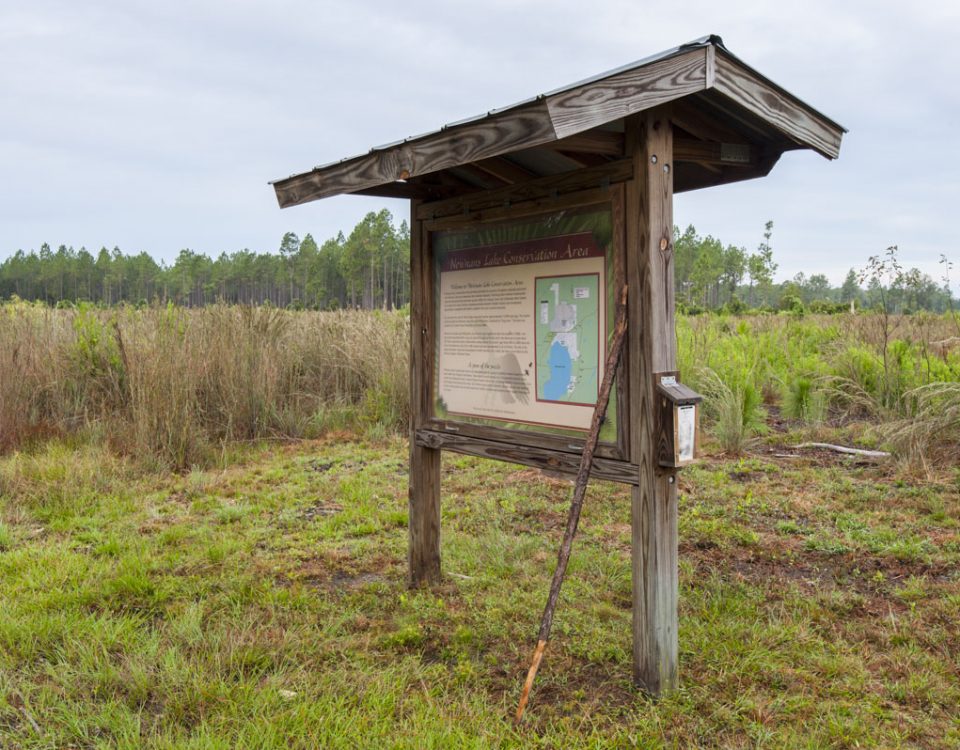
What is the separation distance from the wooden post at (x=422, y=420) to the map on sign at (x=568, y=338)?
84cm

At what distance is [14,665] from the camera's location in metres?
2.85

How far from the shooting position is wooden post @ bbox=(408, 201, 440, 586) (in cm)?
372

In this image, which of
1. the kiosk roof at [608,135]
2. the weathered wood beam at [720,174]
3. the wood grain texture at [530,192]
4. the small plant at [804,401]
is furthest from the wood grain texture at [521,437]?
the small plant at [804,401]

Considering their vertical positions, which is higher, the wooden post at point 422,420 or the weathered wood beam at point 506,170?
the weathered wood beam at point 506,170

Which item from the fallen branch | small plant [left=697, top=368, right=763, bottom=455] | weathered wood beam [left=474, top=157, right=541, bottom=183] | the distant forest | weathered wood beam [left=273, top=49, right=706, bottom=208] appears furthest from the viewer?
the distant forest

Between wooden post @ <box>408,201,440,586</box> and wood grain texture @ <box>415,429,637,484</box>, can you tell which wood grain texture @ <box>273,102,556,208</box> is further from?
wood grain texture @ <box>415,429,637,484</box>

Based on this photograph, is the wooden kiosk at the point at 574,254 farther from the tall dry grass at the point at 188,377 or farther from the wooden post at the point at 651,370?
the tall dry grass at the point at 188,377

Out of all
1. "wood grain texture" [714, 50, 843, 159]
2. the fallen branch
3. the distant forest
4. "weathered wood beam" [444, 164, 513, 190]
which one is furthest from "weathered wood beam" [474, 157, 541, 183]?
the distant forest

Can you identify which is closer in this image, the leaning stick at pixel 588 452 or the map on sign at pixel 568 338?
the leaning stick at pixel 588 452

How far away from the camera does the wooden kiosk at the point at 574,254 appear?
2.50 metres

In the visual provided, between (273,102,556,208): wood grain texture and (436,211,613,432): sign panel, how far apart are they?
0.53 m

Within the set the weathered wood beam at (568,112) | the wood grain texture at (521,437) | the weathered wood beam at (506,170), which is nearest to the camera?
the weathered wood beam at (568,112)

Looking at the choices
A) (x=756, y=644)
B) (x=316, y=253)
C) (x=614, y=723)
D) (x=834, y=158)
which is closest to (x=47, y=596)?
(x=614, y=723)

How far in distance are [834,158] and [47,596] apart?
4200 millimetres
